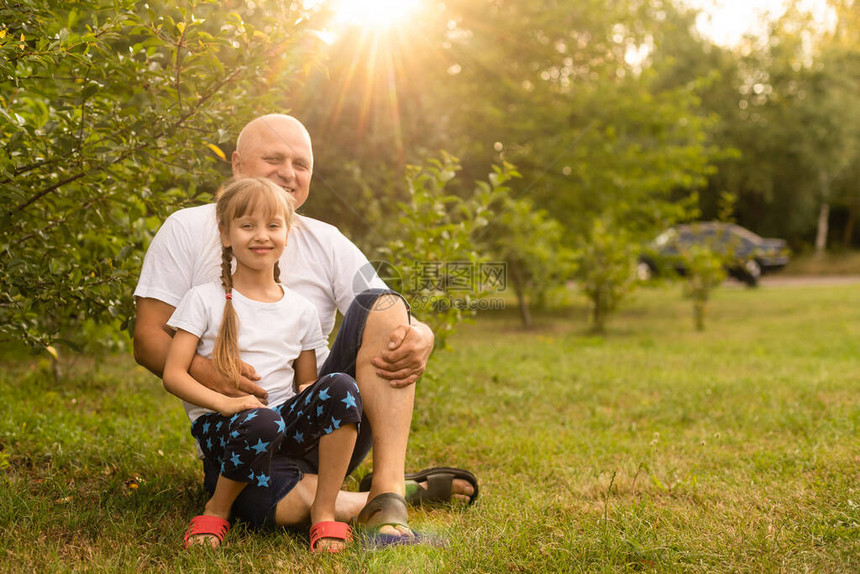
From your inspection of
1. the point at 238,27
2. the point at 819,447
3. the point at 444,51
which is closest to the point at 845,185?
the point at 444,51

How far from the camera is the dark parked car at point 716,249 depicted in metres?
10.7

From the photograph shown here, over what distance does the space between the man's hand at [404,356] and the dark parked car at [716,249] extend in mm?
7938

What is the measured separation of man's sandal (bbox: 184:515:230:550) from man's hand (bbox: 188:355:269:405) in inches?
15.7

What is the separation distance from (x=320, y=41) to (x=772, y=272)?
21.1 m

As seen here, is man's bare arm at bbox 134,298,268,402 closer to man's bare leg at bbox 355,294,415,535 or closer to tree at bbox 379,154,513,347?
man's bare leg at bbox 355,294,415,535

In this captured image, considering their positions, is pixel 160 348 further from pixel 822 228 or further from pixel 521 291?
pixel 822 228

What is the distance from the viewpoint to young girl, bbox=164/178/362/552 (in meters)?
2.02

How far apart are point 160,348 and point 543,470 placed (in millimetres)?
1701

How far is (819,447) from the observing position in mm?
3178

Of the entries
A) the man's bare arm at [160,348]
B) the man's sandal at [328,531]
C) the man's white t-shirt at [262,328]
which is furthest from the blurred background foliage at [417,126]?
the man's sandal at [328,531]

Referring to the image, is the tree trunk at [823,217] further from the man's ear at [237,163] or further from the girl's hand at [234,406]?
the girl's hand at [234,406]

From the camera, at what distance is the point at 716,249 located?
1055cm

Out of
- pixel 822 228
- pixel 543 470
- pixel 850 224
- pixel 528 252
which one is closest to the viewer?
pixel 543 470

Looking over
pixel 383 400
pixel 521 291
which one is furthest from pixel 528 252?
pixel 383 400
